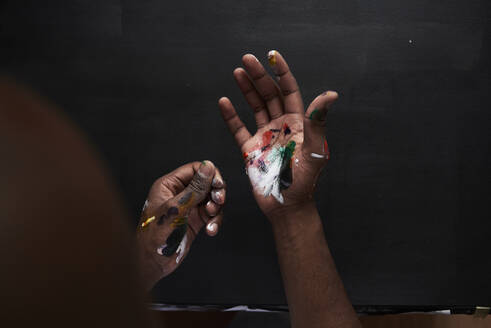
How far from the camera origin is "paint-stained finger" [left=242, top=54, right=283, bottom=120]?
0.97 m

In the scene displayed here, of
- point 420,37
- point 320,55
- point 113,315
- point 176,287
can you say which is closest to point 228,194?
point 176,287

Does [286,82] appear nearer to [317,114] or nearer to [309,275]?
[317,114]

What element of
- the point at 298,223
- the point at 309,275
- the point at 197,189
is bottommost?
the point at 309,275

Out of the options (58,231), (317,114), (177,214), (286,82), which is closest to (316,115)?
(317,114)

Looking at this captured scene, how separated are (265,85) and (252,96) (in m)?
0.05

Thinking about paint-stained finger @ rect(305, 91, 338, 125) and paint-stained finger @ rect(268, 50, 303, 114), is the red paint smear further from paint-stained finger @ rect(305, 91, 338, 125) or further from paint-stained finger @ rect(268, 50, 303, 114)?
paint-stained finger @ rect(305, 91, 338, 125)

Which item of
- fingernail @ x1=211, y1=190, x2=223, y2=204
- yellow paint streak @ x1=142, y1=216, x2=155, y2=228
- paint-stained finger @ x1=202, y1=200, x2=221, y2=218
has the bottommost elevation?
yellow paint streak @ x1=142, y1=216, x2=155, y2=228

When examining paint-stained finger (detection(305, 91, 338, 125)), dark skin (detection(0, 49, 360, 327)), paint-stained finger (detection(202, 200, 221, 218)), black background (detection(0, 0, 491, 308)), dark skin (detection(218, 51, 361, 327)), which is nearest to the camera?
dark skin (detection(0, 49, 360, 327))

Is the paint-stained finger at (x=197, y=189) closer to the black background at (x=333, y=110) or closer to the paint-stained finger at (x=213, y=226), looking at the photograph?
the paint-stained finger at (x=213, y=226)

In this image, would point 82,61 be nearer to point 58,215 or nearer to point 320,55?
point 320,55

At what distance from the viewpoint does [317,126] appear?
81cm

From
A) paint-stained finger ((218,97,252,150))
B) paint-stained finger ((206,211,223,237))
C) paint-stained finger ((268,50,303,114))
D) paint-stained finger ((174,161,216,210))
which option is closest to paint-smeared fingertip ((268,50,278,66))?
paint-stained finger ((268,50,303,114))

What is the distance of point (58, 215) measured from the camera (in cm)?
16

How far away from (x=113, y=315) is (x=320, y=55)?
3.43 feet
